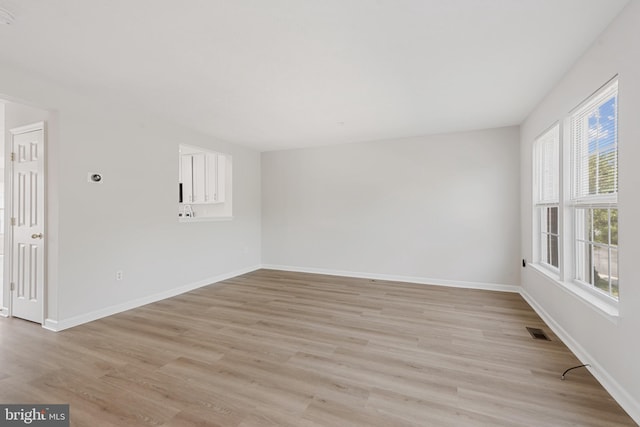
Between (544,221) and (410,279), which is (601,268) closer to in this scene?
(544,221)

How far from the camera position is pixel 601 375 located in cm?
201

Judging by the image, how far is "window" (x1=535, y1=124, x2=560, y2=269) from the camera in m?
3.16

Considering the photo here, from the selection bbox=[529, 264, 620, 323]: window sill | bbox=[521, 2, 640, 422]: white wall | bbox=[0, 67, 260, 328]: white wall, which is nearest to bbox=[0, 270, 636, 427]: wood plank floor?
bbox=[521, 2, 640, 422]: white wall

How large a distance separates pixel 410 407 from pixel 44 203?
408 cm

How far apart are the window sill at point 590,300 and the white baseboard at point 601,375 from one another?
405mm

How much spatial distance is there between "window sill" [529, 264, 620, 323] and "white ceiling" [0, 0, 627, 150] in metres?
2.02

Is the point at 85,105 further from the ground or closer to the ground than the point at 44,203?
further from the ground

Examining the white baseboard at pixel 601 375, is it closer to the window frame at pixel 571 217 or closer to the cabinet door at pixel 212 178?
the window frame at pixel 571 217

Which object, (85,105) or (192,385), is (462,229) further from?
(85,105)

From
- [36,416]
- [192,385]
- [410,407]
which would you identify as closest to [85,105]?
[36,416]

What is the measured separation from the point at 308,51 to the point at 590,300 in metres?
3.03

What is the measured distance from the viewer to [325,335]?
9.37ft

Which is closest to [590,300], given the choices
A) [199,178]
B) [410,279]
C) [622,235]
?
[622,235]

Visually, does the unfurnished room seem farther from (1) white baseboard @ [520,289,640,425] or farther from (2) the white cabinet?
(2) the white cabinet
